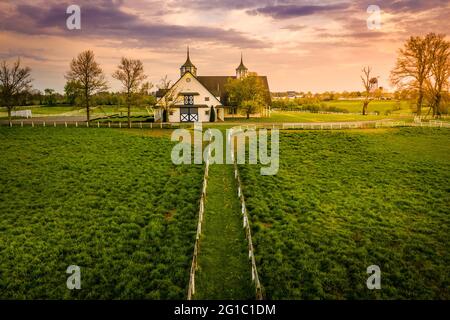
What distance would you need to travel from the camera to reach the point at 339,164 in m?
26.3

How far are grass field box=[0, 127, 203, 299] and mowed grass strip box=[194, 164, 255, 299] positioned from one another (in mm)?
700

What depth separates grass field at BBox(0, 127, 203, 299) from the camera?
11.6 m

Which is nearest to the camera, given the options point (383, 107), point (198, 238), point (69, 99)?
point (198, 238)

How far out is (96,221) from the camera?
1638 centimetres

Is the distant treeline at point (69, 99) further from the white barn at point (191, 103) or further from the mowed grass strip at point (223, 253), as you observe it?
the mowed grass strip at point (223, 253)

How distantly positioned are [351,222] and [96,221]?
1363 centimetres

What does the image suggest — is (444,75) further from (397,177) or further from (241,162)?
(241,162)

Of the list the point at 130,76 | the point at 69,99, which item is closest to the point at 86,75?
the point at 130,76

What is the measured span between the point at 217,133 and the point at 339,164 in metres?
14.5

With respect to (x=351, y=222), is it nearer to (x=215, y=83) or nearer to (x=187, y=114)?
(x=187, y=114)

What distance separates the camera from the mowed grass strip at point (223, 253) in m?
11.2

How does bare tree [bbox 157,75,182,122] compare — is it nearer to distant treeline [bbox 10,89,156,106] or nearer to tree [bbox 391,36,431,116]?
distant treeline [bbox 10,89,156,106]

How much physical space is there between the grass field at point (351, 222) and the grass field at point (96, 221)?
3981mm

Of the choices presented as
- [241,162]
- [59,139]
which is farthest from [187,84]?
[241,162]
